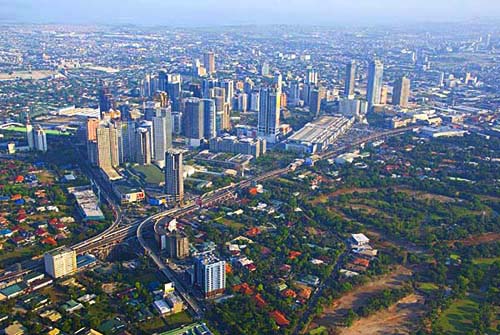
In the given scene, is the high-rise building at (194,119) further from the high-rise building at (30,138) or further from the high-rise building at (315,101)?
the high-rise building at (315,101)

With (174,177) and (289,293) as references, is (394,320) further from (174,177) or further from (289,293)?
(174,177)

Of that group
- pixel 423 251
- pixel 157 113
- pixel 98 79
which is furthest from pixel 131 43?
pixel 423 251

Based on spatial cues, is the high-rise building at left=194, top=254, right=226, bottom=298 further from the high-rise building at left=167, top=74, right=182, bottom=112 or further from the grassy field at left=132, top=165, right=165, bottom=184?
the high-rise building at left=167, top=74, right=182, bottom=112

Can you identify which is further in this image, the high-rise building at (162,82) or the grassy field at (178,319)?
the high-rise building at (162,82)

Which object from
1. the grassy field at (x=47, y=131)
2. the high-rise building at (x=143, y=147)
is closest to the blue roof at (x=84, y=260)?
the high-rise building at (x=143, y=147)

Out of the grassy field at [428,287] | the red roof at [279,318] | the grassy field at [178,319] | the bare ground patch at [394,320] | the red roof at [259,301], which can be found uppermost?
the red roof at [259,301]

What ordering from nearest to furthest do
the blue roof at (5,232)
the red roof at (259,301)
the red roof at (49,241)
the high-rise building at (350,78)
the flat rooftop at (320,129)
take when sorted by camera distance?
the red roof at (259,301)
the red roof at (49,241)
the blue roof at (5,232)
the flat rooftop at (320,129)
the high-rise building at (350,78)

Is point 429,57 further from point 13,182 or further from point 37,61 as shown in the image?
point 13,182
